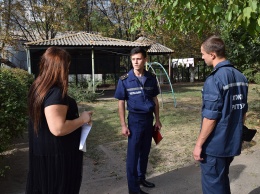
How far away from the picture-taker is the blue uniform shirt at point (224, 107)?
2.38 m

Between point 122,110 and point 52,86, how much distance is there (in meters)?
1.43

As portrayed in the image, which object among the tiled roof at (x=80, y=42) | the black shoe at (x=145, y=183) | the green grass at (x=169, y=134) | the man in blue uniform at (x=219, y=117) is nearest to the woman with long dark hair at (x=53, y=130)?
the man in blue uniform at (x=219, y=117)

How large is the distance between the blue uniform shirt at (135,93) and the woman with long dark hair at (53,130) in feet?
3.61

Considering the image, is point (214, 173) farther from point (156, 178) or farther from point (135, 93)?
point (156, 178)

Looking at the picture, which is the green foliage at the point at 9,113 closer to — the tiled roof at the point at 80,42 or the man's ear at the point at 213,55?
the man's ear at the point at 213,55

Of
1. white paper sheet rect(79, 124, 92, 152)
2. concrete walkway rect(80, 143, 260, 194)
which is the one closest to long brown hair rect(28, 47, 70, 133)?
white paper sheet rect(79, 124, 92, 152)

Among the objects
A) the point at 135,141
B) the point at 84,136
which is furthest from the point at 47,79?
the point at 135,141

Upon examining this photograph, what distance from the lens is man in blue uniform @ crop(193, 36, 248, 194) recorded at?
238cm

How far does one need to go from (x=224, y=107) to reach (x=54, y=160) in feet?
4.83

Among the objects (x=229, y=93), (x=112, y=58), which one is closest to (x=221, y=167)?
(x=229, y=93)

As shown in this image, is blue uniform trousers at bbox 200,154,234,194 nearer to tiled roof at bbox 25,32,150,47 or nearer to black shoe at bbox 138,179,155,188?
black shoe at bbox 138,179,155,188

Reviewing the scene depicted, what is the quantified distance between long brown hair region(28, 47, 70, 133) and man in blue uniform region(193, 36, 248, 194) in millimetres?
1205

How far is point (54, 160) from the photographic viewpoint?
2.28 m

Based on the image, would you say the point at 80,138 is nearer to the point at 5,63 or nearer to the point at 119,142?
the point at 119,142
